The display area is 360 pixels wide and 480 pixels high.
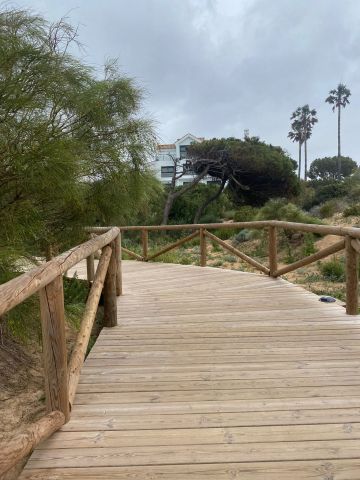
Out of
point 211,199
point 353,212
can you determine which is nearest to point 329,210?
point 353,212

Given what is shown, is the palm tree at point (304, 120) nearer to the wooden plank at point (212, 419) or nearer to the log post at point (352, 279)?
the log post at point (352, 279)

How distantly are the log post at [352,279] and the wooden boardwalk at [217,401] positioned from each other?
11cm

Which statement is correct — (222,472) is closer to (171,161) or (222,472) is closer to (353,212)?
(353,212)

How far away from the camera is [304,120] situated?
4806 centimetres

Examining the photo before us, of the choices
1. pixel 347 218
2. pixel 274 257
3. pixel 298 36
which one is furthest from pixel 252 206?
pixel 274 257

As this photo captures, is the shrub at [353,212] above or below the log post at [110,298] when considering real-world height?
above

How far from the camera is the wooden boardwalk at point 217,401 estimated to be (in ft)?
5.72

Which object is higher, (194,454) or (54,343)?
(54,343)

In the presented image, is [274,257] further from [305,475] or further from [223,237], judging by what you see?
[223,237]

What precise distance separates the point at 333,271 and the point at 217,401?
22.0 feet

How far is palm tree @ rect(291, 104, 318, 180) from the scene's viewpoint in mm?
48062

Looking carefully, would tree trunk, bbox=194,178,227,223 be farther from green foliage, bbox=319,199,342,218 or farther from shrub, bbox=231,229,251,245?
shrub, bbox=231,229,251,245

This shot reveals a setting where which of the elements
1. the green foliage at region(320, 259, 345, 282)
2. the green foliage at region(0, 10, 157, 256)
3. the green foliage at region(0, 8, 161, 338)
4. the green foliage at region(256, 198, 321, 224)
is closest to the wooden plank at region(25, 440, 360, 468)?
the green foliage at region(0, 8, 161, 338)

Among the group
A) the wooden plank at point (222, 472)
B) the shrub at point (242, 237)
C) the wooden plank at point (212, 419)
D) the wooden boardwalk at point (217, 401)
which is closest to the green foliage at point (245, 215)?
the shrub at point (242, 237)
